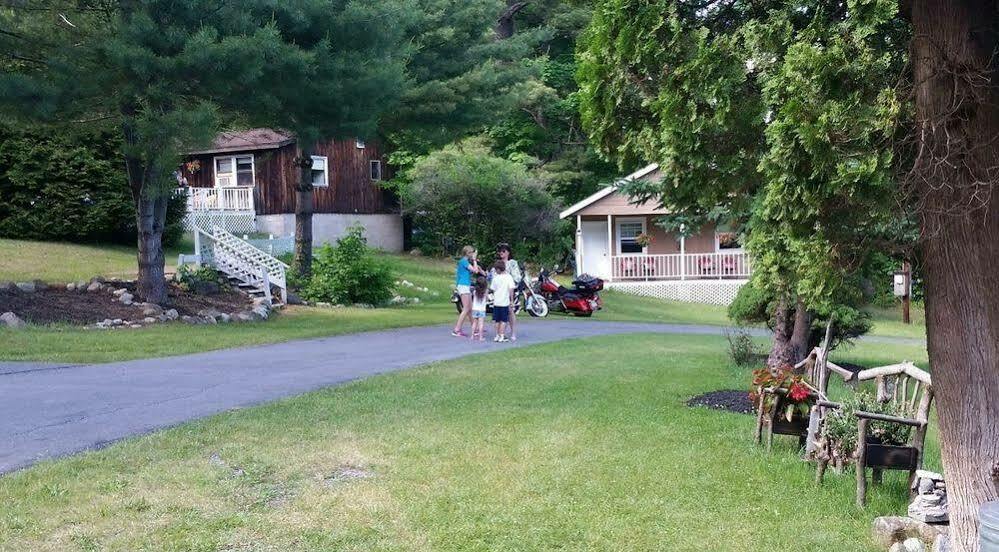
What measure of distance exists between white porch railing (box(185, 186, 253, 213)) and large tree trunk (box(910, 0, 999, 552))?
34.0 meters

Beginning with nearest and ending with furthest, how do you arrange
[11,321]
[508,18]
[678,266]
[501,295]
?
[11,321], [501,295], [678,266], [508,18]

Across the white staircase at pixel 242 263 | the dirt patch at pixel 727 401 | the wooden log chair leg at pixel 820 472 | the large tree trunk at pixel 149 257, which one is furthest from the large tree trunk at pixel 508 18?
the wooden log chair leg at pixel 820 472

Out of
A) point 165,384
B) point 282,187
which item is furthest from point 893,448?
point 282,187

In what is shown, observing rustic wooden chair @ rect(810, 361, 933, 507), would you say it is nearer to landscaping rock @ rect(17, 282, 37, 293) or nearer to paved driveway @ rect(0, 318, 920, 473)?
paved driveway @ rect(0, 318, 920, 473)

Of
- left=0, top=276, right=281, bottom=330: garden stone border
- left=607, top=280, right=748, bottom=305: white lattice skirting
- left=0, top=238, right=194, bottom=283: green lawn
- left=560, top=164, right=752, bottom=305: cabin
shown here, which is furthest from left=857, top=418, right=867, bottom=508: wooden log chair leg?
left=607, top=280, right=748, bottom=305: white lattice skirting

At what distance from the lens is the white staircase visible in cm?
2234

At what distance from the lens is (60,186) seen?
26453 mm

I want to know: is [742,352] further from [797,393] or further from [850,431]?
[850,431]

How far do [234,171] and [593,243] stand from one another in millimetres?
14877

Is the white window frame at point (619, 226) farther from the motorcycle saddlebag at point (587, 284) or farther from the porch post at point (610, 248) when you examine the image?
the motorcycle saddlebag at point (587, 284)

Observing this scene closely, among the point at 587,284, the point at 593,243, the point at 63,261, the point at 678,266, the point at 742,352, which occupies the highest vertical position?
the point at 593,243

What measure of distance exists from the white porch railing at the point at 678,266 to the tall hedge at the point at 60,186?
678 inches

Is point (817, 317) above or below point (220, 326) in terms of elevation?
above

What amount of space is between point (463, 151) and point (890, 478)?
29.1m
